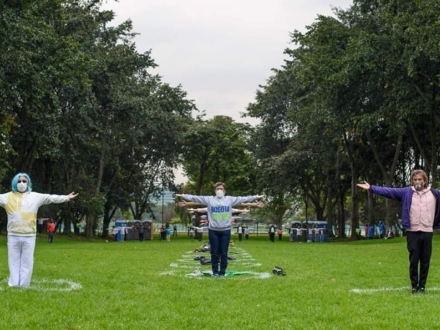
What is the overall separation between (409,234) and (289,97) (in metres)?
43.8

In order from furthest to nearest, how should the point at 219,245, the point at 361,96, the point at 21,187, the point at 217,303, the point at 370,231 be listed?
the point at 370,231 → the point at 361,96 → the point at 219,245 → the point at 21,187 → the point at 217,303

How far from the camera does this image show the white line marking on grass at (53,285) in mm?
10117

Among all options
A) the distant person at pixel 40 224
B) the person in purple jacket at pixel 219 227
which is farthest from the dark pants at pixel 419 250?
the distant person at pixel 40 224

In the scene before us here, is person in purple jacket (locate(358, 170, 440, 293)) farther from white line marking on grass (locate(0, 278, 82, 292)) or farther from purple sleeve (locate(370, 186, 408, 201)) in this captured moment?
white line marking on grass (locate(0, 278, 82, 292))

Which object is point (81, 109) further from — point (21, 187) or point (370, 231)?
point (21, 187)

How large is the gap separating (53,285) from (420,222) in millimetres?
5890

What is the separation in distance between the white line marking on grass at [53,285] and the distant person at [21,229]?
278 millimetres

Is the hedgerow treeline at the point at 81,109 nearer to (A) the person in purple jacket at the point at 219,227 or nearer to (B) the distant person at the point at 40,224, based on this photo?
(B) the distant person at the point at 40,224

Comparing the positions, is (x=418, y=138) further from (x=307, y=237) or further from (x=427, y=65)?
(x=307, y=237)

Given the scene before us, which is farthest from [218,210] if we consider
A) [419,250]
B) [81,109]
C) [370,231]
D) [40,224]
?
[370,231]

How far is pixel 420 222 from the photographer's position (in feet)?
33.0

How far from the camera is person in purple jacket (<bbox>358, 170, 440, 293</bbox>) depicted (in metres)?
10.0

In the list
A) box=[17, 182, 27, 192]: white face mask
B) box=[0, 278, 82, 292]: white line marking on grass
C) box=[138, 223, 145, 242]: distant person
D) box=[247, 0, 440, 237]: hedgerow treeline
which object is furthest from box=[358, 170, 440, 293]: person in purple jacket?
box=[138, 223, 145, 242]: distant person

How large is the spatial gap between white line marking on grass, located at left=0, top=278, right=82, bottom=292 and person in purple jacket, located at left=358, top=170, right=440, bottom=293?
4765mm
